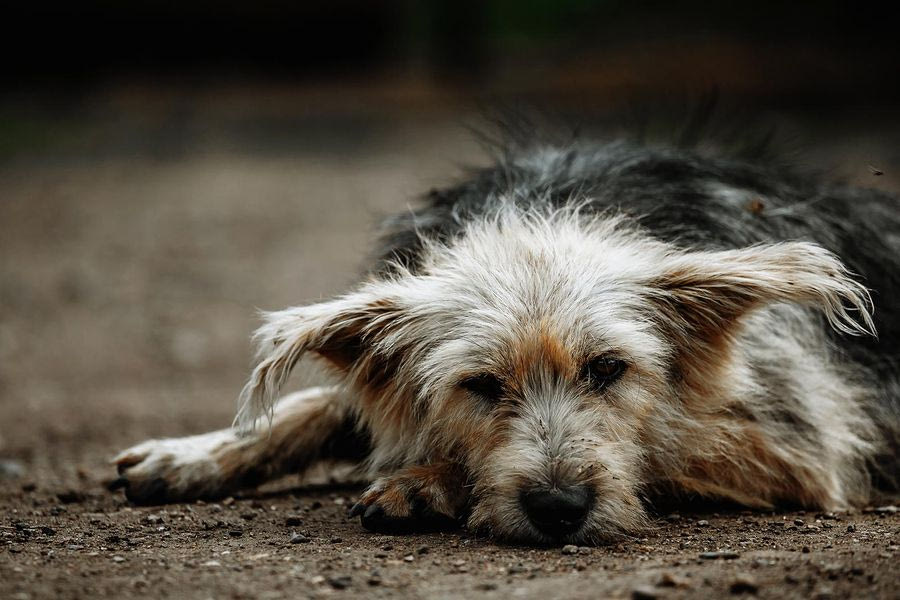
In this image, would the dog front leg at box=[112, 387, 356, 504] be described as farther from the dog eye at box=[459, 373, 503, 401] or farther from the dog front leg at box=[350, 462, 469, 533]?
the dog eye at box=[459, 373, 503, 401]

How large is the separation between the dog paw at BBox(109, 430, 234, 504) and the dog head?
2.88 feet

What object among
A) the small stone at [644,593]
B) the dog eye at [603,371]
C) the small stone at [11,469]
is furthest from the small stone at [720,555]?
the small stone at [11,469]

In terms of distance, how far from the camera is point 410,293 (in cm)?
483

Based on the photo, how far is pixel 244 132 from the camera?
63.3ft

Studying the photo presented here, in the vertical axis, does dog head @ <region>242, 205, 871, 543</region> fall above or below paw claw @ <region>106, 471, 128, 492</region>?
above

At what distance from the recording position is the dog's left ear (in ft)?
14.5

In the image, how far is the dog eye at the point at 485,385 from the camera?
14.7 ft

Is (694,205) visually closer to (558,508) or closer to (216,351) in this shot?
(558,508)

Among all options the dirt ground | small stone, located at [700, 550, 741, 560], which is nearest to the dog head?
the dirt ground

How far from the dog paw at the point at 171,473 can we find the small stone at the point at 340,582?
6.26 feet

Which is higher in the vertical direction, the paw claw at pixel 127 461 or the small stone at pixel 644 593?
the paw claw at pixel 127 461

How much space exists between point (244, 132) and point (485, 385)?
1558cm

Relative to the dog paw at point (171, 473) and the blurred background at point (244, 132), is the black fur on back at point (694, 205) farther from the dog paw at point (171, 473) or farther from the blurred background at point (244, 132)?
the dog paw at point (171, 473)

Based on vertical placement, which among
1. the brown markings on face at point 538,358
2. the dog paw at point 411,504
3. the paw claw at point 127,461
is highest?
the brown markings on face at point 538,358
